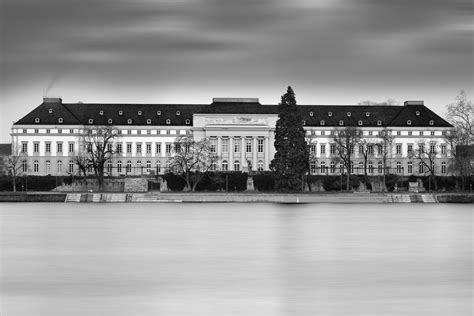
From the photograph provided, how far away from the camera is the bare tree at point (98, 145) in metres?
96.9

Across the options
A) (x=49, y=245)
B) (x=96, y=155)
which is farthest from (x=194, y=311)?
(x=96, y=155)

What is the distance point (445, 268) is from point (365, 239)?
33.2 feet

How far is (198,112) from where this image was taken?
122m

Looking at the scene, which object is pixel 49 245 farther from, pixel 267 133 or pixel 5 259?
pixel 267 133

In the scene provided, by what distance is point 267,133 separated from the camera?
120 metres

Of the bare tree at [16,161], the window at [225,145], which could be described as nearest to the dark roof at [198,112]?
the bare tree at [16,161]


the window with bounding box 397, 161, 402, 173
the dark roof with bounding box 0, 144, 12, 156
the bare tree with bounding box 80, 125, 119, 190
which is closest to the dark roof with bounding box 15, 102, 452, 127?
the bare tree with bounding box 80, 125, 119, 190

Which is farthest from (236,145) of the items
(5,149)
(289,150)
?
(5,149)

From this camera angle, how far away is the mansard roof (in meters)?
122

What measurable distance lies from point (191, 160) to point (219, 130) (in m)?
20.8

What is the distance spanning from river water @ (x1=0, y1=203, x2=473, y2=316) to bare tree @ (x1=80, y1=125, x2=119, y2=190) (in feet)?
162

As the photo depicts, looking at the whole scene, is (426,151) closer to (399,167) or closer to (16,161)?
(399,167)

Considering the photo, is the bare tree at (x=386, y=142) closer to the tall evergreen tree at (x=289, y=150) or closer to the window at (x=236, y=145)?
the window at (x=236, y=145)

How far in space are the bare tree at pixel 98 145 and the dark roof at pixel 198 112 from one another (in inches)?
193
